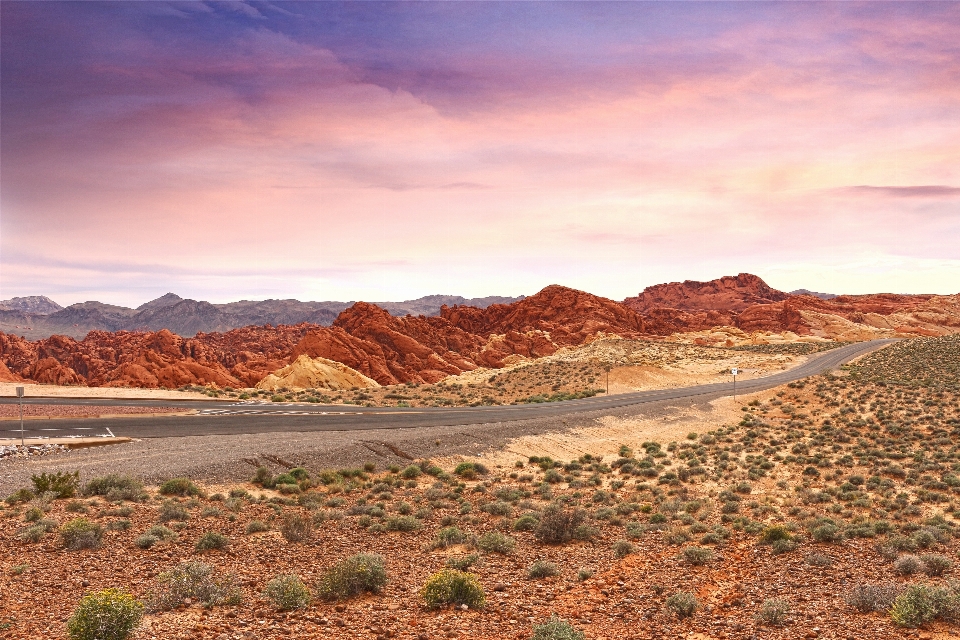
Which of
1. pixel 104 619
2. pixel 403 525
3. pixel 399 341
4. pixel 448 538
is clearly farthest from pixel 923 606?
pixel 399 341

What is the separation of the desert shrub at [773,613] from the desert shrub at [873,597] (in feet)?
4.23

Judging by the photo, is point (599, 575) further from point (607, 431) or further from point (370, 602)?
point (607, 431)

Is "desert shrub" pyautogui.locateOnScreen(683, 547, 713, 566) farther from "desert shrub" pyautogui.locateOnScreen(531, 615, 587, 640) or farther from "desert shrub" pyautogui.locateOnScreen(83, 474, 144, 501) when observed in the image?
"desert shrub" pyautogui.locateOnScreen(83, 474, 144, 501)

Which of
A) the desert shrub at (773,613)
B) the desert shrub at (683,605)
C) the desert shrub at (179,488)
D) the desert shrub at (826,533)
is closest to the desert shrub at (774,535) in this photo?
the desert shrub at (826,533)

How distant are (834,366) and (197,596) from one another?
82579mm

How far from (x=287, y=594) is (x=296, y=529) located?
14.4 ft

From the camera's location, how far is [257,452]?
25.6 meters

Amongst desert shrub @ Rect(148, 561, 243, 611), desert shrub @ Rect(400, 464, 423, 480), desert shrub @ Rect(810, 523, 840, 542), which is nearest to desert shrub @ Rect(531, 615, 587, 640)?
desert shrub @ Rect(148, 561, 243, 611)

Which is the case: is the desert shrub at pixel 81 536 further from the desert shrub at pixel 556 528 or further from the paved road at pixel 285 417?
the paved road at pixel 285 417

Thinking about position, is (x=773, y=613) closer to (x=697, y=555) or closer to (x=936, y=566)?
(x=697, y=555)

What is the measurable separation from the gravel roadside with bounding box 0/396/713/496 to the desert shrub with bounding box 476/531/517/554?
11534 millimetres

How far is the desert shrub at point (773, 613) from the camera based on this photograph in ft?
33.9

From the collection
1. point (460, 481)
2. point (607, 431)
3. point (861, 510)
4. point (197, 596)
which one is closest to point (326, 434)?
point (460, 481)

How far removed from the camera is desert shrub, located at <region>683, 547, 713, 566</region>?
14219mm
